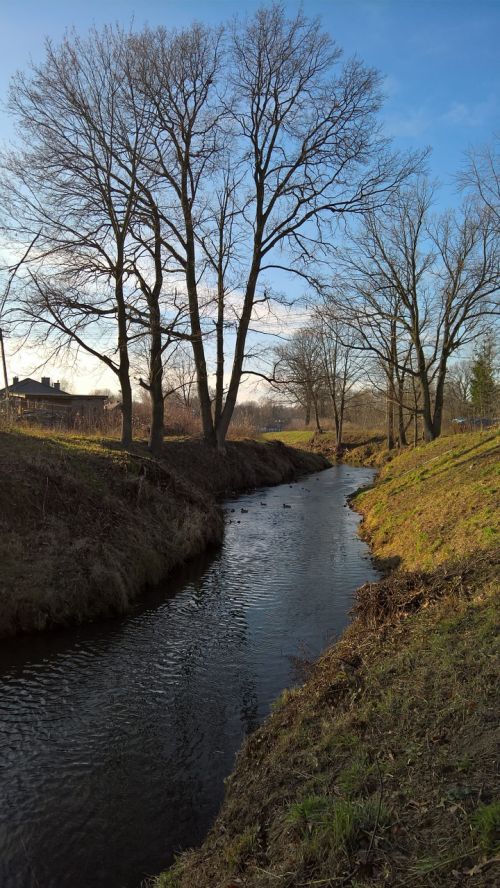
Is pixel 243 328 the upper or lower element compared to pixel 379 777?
upper

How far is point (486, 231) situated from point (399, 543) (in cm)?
2031

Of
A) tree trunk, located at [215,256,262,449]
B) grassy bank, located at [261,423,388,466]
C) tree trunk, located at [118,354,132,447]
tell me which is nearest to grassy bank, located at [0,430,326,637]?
tree trunk, located at [118,354,132,447]

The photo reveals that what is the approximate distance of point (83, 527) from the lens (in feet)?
36.1

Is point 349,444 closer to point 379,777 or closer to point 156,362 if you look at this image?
point 156,362

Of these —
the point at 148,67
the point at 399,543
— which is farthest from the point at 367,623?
the point at 148,67

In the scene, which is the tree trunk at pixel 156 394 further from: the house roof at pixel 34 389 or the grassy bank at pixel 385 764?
the house roof at pixel 34 389

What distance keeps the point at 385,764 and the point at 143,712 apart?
139 inches

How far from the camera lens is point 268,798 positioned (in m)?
3.89

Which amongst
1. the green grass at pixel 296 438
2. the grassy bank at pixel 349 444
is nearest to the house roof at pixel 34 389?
the grassy bank at pixel 349 444

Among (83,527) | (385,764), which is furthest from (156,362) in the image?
(385,764)

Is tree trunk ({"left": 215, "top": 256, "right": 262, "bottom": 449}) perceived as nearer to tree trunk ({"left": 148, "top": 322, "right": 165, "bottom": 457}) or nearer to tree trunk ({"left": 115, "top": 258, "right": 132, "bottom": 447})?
tree trunk ({"left": 148, "top": 322, "right": 165, "bottom": 457})

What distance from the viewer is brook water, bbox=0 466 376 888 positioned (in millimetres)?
4384

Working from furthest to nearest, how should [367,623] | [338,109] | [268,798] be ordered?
1. [338,109]
2. [367,623]
3. [268,798]

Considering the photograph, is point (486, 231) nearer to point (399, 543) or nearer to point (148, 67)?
point (148, 67)
